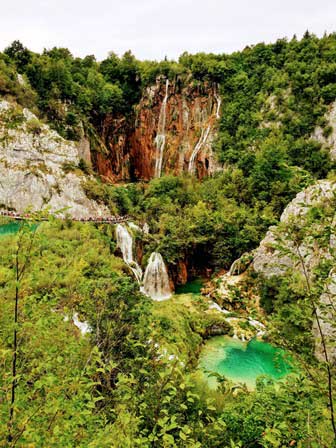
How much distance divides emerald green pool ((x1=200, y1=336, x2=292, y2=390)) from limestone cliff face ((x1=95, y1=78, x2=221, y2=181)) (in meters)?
17.4

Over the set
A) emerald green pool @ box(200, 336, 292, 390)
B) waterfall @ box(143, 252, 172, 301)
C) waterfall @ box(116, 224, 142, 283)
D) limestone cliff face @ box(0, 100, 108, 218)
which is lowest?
emerald green pool @ box(200, 336, 292, 390)

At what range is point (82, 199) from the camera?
21.8 metres

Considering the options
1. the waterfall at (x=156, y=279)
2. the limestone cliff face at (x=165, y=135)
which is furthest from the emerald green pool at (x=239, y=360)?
the limestone cliff face at (x=165, y=135)

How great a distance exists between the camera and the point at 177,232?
63.2 feet

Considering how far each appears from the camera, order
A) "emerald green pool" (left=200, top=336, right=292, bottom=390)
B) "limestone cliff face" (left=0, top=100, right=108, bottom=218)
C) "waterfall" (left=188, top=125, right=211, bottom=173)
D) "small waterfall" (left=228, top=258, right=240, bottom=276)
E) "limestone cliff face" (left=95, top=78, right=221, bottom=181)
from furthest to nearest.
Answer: "limestone cliff face" (left=95, top=78, right=221, bottom=181) < "waterfall" (left=188, top=125, right=211, bottom=173) < "limestone cliff face" (left=0, top=100, right=108, bottom=218) < "small waterfall" (left=228, top=258, right=240, bottom=276) < "emerald green pool" (left=200, top=336, right=292, bottom=390)

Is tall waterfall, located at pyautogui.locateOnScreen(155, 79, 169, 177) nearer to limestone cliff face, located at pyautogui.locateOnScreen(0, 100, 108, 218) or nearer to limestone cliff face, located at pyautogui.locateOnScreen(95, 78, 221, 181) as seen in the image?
limestone cliff face, located at pyautogui.locateOnScreen(95, 78, 221, 181)

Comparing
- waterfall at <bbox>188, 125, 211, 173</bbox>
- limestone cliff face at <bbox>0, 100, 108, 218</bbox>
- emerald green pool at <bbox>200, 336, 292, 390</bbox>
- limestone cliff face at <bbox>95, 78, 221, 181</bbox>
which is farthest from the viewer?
limestone cliff face at <bbox>95, 78, 221, 181</bbox>

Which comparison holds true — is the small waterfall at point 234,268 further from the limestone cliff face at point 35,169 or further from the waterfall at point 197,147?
the waterfall at point 197,147

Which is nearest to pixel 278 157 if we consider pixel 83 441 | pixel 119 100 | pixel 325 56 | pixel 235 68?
pixel 325 56

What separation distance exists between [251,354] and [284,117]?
19576 millimetres

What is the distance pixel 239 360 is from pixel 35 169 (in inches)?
705

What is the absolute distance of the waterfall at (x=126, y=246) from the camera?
17598 mm

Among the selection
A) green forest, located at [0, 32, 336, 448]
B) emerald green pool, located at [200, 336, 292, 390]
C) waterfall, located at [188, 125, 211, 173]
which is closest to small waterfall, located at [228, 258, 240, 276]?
green forest, located at [0, 32, 336, 448]

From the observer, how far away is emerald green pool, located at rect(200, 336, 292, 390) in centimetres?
1119
